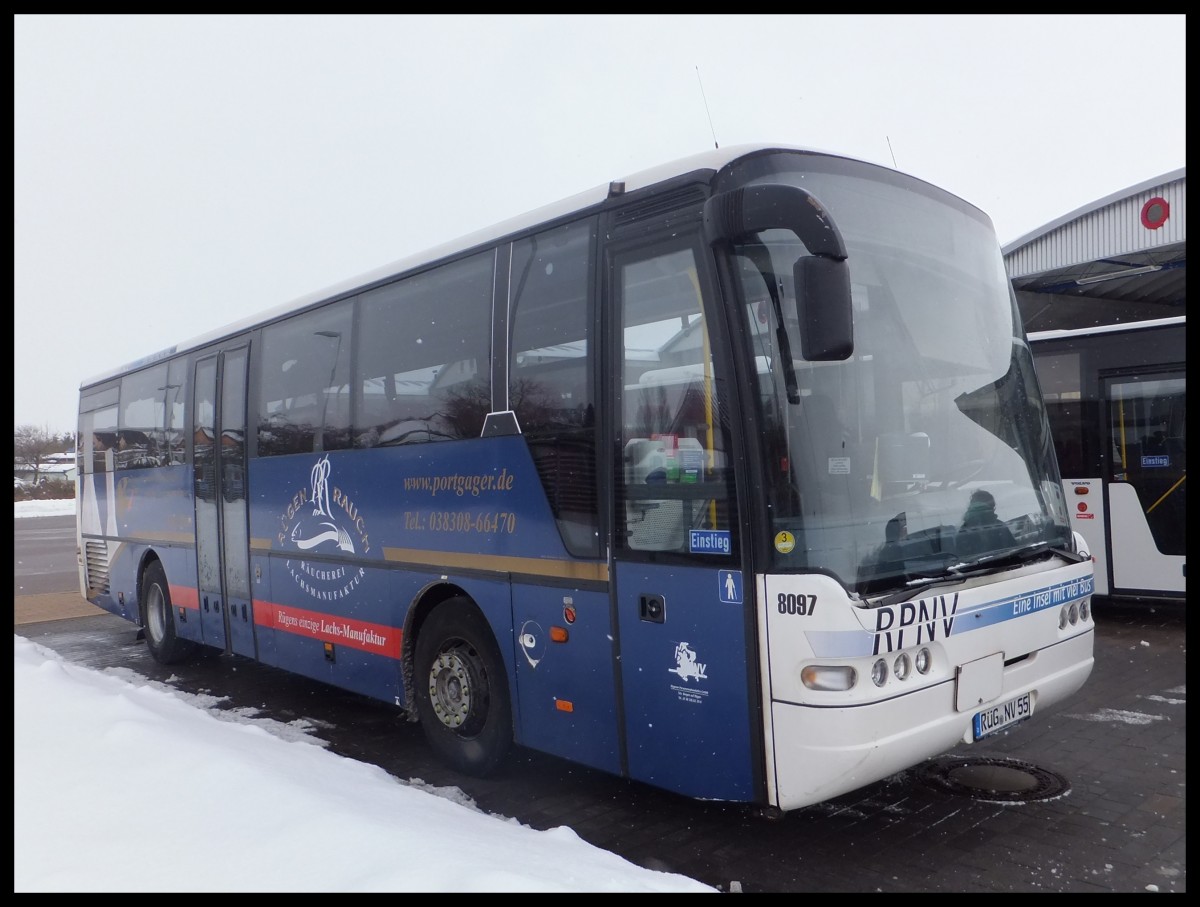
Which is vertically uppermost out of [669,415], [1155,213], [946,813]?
[1155,213]

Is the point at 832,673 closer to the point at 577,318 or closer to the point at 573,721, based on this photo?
the point at 573,721

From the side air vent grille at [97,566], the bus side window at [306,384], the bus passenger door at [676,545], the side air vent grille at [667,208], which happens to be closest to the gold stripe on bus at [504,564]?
the bus passenger door at [676,545]

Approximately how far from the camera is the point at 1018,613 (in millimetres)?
4836

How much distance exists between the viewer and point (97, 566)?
12312mm

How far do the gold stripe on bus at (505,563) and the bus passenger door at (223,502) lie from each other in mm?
2707

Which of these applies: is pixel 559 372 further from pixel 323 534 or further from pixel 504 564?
pixel 323 534

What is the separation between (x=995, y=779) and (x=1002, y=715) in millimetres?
1013

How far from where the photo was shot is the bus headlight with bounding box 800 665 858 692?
417 centimetres

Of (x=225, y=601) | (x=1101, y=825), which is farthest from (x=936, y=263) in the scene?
(x=225, y=601)

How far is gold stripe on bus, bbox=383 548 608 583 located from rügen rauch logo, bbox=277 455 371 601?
0.51 metres

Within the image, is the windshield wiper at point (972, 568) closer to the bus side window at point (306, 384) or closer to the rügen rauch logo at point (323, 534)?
Answer: the rügen rauch logo at point (323, 534)

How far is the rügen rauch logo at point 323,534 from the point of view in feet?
23.4

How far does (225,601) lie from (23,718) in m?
3.83

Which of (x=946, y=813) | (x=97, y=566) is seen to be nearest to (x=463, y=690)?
(x=946, y=813)
